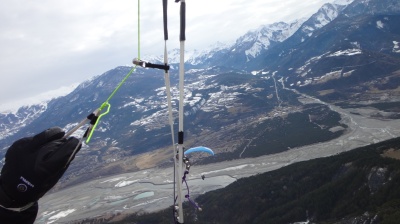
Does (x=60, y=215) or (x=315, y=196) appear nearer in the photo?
(x=315, y=196)

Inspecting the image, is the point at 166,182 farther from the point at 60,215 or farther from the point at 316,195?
the point at 316,195

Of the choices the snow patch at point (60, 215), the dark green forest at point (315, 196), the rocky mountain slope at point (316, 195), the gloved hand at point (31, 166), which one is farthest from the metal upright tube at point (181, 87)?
the snow patch at point (60, 215)

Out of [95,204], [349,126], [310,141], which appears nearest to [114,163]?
[95,204]

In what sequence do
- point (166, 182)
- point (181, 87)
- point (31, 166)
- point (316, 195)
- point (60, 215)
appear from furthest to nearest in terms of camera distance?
1. point (166, 182)
2. point (60, 215)
3. point (316, 195)
4. point (181, 87)
5. point (31, 166)

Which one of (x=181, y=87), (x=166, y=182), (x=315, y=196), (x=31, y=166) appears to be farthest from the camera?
(x=166, y=182)

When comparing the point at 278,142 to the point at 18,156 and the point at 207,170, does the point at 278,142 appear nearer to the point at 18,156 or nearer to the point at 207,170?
the point at 207,170

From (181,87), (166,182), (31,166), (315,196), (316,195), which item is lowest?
(166,182)

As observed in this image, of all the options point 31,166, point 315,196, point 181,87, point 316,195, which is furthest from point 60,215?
point 31,166

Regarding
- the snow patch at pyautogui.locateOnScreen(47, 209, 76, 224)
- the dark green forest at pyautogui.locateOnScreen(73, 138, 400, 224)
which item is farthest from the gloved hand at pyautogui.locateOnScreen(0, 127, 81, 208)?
the snow patch at pyautogui.locateOnScreen(47, 209, 76, 224)

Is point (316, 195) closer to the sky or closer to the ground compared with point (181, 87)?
closer to the ground

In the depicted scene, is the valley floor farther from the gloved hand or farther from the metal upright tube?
the gloved hand
